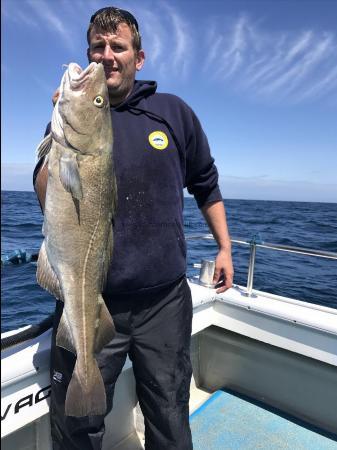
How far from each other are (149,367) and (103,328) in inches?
18.0

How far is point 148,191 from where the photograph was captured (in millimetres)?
2092

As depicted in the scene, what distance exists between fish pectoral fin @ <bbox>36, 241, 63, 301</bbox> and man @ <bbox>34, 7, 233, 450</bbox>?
193 mm

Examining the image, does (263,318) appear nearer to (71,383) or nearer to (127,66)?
(71,383)

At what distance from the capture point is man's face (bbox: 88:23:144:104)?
2096 mm

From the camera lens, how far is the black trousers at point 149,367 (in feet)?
6.88

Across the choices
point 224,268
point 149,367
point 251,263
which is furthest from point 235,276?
point 149,367

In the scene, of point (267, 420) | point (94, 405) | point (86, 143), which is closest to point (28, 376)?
point (94, 405)

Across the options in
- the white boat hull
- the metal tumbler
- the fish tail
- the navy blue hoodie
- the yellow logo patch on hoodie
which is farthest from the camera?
the metal tumbler

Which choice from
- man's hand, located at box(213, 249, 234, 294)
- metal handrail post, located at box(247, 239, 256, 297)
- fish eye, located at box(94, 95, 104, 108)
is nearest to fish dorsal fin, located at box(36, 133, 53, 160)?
fish eye, located at box(94, 95, 104, 108)

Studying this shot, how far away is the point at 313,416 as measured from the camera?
3.42 m

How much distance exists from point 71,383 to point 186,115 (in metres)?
1.66

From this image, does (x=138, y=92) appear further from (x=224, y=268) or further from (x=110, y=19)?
(x=224, y=268)

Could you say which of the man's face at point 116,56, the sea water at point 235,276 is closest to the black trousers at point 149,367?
the man's face at point 116,56

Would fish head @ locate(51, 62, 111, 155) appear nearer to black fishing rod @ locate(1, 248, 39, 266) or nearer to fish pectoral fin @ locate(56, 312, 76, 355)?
black fishing rod @ locate(1, 248, 39, 266)
